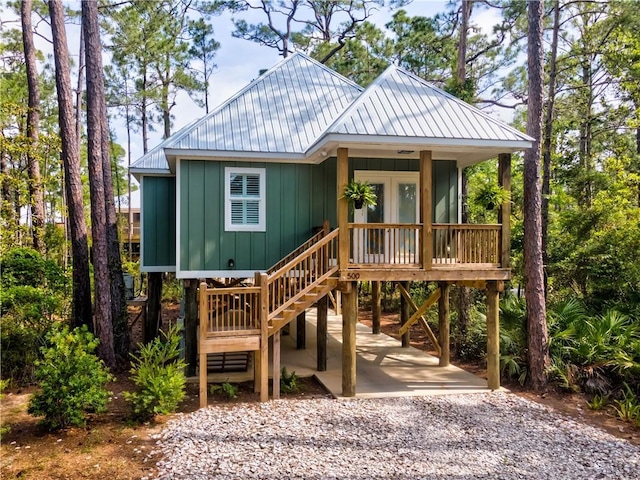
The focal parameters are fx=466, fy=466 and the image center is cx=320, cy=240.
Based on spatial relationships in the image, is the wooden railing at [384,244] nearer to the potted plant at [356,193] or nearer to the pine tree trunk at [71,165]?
the potted plant at [356,193]

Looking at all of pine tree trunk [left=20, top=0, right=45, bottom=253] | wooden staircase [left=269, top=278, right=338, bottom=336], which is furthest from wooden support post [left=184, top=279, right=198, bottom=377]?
pine tree trunk [left=20, top=0, right=45, bottom=253]

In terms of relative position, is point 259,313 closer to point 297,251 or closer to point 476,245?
point 297,251

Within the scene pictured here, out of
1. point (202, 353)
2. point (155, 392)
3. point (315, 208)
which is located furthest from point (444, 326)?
point (155, 392)

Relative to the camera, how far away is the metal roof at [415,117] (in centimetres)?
857

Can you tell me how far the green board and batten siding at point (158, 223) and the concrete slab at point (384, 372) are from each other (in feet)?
10.6

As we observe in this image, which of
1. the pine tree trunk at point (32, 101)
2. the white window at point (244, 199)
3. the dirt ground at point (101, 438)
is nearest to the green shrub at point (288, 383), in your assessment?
the dirt ground at point (101, 438)

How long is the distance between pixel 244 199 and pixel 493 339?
5999mm

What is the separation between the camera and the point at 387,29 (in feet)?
70.8

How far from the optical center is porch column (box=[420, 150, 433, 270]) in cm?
877

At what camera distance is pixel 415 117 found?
9.12 m

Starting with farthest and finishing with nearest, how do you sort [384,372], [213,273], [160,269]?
[160,269] → [384,372] → [213,273]

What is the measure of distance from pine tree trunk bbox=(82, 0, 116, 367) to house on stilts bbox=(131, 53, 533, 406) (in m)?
1.16

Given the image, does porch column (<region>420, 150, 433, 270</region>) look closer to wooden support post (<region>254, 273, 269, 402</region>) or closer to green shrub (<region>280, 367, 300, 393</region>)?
wooden support post (<region>254, 273, 269, 402</region>)

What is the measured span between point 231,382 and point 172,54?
22.3 meters
